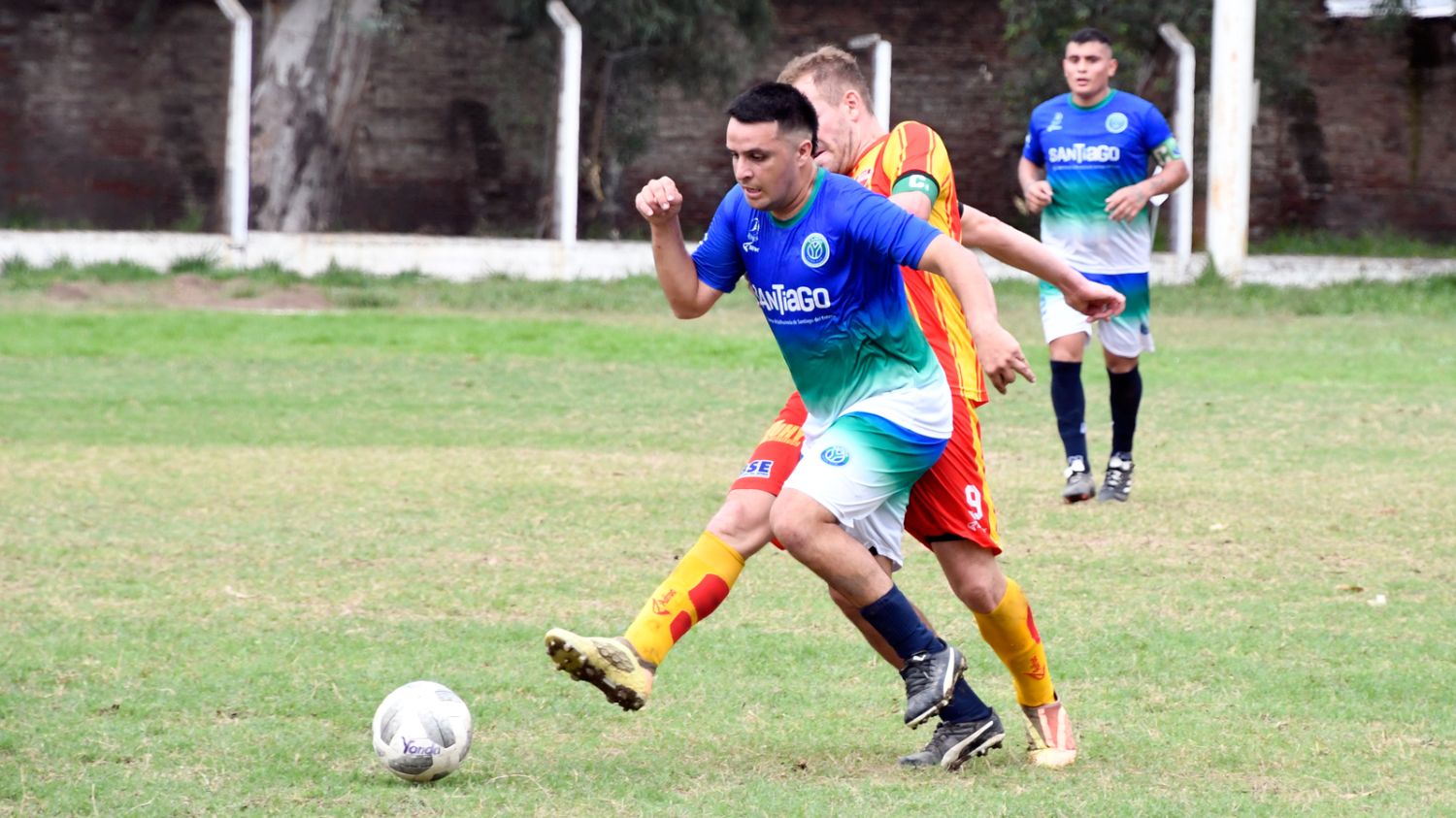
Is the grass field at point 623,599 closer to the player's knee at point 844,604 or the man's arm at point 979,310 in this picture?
the player's knee at point 844,604

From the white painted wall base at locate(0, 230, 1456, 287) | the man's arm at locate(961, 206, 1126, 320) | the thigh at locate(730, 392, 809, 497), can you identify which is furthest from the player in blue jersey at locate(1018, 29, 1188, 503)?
the white painted wall base at locate(0, 230, 1456, 287)

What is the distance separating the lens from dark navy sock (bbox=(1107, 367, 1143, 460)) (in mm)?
9141

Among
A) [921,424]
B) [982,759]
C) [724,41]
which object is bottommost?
[982,759]

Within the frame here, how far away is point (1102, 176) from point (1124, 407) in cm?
123

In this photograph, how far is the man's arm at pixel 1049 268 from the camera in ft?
15.0

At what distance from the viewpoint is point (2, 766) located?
175 inches

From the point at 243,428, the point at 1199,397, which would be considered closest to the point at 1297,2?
the point at 1199,397

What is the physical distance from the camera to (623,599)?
6.70 meters

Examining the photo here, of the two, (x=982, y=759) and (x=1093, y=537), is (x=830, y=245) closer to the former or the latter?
(x=982, y=759)

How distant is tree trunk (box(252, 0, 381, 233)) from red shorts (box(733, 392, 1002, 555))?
1821cm

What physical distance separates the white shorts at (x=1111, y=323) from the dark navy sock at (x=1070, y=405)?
0.16 meters

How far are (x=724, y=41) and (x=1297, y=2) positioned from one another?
29.3 feet

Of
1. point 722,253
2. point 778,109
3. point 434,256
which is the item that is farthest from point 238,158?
point 778,109

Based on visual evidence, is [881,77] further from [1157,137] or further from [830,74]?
[830,74]
